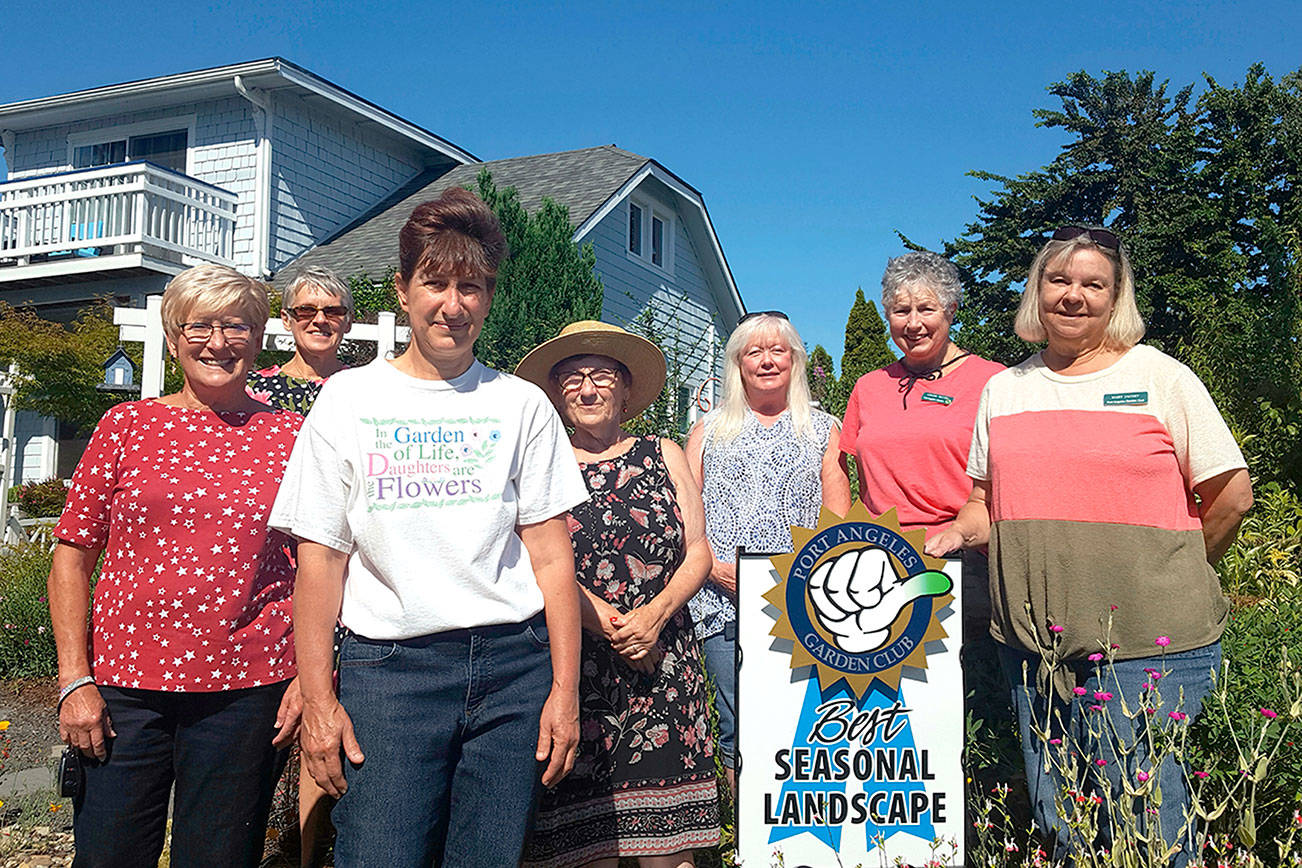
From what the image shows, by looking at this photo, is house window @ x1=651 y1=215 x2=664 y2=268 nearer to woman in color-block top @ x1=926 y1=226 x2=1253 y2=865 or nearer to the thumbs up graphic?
the thumbs up graphic

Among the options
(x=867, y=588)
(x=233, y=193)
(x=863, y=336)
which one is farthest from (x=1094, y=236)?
(x=863, y=336)

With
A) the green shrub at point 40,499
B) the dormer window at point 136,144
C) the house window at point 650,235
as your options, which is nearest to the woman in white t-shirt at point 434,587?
the green shrub at point 40,499

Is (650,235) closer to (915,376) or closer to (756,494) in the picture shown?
(915,376)

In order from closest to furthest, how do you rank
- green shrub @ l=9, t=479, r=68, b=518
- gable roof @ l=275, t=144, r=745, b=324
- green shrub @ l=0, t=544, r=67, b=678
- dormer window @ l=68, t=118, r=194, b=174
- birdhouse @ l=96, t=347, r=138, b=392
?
green shrub @ l=0, t=544, r=67, b=678
birdhouse @ l=96, t=347, r=138, b=392
green shrub @ l=9, t=479, r=68, b=518
gable roof @ l=275, t=144, r=745, b=324
dormer window @ l=68, t=118, r=194, b=174

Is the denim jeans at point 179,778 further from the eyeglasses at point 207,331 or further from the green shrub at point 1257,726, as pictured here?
the green shrub at point 1257,726

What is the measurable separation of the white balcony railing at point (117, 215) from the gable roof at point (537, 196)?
123cm

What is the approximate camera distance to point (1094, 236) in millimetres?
2758

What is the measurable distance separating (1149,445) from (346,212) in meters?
16.1

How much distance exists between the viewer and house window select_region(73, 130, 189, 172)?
1577cm

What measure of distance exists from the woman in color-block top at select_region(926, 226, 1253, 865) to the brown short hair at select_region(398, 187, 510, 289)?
60.0 inches

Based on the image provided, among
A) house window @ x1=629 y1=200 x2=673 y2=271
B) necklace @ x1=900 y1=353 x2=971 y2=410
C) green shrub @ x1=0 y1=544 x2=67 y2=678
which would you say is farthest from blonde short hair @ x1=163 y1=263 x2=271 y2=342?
house window @ x1=629 y1=200 x2=673 y2=271

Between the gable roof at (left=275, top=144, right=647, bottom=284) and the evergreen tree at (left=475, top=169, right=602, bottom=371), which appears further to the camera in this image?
the gable roof at (left=275, top=144, right=647, bottom=284)

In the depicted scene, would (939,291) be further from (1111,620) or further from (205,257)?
(205,257)

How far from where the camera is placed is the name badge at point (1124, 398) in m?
2.60
